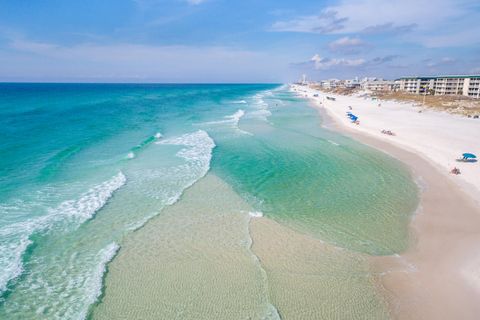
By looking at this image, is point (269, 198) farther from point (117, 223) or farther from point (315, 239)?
point (117, 223)

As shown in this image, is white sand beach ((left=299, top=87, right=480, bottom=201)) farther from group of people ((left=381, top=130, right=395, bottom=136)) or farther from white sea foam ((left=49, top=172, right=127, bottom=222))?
white sea foam ((left=49, top=172, right=127, bottom=222))

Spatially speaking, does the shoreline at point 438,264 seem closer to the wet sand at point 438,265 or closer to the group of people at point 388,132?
the wet sand at point 438,265

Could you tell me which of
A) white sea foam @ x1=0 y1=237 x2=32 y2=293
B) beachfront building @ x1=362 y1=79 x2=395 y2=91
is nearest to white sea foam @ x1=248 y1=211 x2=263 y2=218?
white sea foam @ x1=0 y1=237 x2=32 y2=293

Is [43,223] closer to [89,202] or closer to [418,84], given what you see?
[89,202]

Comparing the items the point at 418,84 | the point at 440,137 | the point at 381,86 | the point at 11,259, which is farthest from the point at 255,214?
the point at 381,86

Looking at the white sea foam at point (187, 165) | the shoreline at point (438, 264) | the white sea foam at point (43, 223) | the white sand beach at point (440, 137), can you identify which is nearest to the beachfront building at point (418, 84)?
the white sand beach at point (440, 137)
